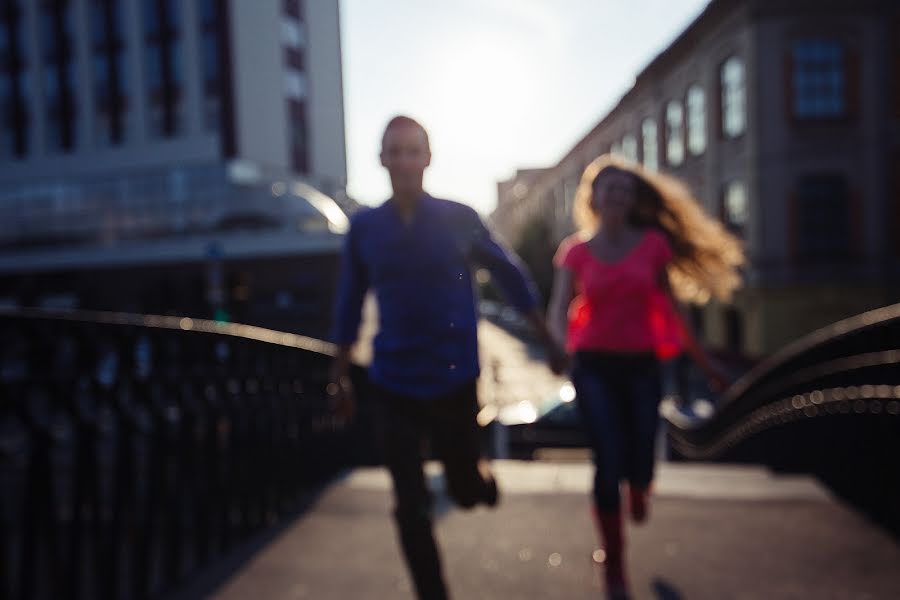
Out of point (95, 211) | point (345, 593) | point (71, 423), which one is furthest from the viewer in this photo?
point (95, 211)

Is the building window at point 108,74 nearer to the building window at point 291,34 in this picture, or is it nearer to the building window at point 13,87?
the building window at point 13,87

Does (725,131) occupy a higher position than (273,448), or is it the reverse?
(725,131)

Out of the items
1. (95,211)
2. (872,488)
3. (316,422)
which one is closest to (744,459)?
(872,488)

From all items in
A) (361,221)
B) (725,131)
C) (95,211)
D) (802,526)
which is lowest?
(802,526)

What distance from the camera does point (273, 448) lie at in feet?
13.7

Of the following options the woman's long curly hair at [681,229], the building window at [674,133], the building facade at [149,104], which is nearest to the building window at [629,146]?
the building window at [674,133]

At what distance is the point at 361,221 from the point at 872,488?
10.4 ft

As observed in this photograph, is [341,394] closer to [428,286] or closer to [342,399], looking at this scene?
[342,399]

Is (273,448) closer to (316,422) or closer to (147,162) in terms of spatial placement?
(316,422)

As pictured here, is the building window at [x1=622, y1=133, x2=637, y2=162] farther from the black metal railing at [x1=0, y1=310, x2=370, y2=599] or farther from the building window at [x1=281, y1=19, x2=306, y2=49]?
the black metal railing at [x1=0, y1=310, x2=370, y2=599]

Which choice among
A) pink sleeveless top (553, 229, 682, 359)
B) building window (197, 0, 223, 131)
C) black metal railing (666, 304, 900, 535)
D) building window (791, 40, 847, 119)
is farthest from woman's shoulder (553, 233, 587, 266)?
building window (197, 0, 223, 131)

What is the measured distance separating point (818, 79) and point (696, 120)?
4.63 meters

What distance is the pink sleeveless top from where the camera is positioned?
3.13m

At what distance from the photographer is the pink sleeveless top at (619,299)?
10.3 feet
